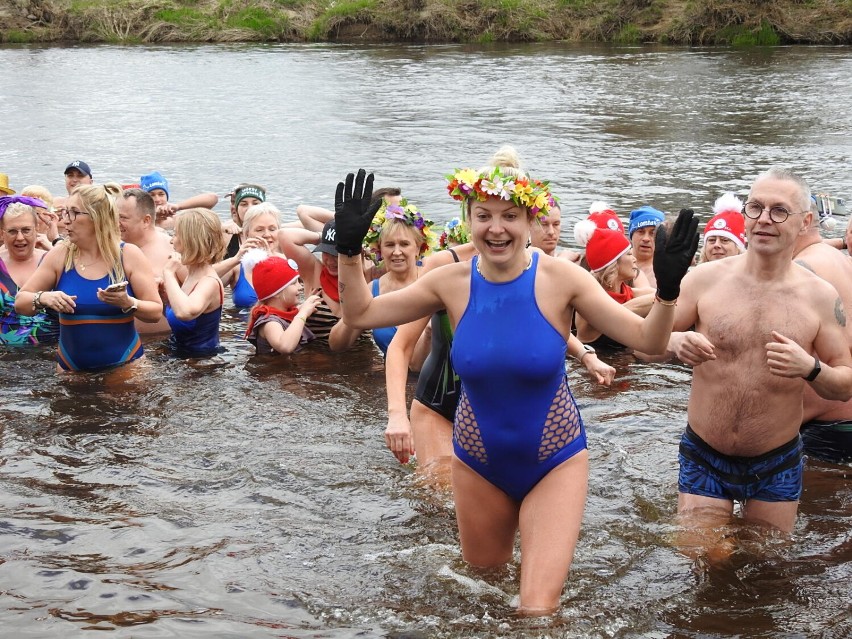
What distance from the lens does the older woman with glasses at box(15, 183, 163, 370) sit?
7719 millimetres

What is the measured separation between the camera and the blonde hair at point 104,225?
304 inches

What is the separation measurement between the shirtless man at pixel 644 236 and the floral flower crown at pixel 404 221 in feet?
10.4

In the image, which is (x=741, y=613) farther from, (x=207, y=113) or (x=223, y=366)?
(x=207, y=113)

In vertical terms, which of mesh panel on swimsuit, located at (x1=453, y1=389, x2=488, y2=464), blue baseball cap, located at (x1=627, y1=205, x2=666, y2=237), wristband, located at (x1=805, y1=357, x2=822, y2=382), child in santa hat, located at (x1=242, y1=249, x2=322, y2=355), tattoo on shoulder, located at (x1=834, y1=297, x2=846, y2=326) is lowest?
child in santa hat, located at (x1=242, y1=249, x2=322, y2=355)

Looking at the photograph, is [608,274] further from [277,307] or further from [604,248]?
[277,307]

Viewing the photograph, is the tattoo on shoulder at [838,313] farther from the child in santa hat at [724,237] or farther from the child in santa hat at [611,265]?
the child in santa hat at [611,265]

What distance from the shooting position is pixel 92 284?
309 inches

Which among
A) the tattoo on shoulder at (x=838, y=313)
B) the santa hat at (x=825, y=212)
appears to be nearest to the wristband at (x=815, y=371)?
the tattoo on shoulder at (x=838, y=313)

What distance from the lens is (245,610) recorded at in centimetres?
505

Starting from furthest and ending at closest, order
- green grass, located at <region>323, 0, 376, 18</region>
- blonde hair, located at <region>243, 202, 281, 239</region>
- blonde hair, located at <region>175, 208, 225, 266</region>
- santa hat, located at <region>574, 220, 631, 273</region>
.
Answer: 1. green grass, located at <region>323, 0, 376, 18</region>
2. blonde hair, located at <region>243, 202, 281, 239</region>
3. santa hat, located at <region>574, 220, 631, 273</region>
4. blonde hair, located at <region>175, 208, 225, 266</region>

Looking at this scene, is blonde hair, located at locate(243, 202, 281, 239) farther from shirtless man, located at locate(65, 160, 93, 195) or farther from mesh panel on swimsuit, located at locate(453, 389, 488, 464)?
mesh panel on swimsuit, located at locate(453, 389, 488, 464)

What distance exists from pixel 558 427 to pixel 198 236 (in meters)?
4.84

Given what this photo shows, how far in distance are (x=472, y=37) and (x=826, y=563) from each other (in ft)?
115

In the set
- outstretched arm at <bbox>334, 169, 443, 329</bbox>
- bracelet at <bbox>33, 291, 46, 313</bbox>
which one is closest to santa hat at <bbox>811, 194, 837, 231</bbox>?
outstretched arm at <bbox>334, 169, 443, 329</bbox>
